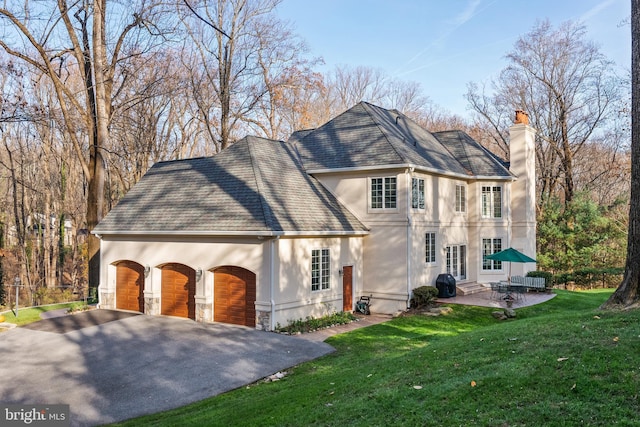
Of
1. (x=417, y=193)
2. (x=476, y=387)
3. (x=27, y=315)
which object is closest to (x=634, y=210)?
(x=476, y=387)

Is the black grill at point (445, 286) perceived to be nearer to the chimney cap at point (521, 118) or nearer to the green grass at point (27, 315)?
the chimney cap at point (521, 118)

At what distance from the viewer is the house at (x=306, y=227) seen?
51.4 ft

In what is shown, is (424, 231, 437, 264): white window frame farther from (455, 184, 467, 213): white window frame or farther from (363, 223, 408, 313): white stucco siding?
(455, 184, 467, 213): white window frame

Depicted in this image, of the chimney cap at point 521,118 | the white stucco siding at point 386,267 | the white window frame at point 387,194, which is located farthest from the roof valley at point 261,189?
the chimney cap at point 521,118

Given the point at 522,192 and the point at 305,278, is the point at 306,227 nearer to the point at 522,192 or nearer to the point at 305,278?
the point at 305,278

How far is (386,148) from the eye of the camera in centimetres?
1912

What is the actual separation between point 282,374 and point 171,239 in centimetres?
825

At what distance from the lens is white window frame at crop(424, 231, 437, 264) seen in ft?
64.5

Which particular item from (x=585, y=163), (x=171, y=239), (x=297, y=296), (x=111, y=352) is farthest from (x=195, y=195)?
(x=585, y=163)

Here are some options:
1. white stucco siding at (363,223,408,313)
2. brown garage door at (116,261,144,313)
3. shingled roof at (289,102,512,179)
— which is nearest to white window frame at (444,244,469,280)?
shingled roof at (289,102,512,179)

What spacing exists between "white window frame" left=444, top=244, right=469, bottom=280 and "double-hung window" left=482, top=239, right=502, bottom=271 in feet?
3.07

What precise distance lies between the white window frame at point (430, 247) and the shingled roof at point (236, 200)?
295 centimetres

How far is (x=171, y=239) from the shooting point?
17.2 meters

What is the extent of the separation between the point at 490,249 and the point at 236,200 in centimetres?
1328
